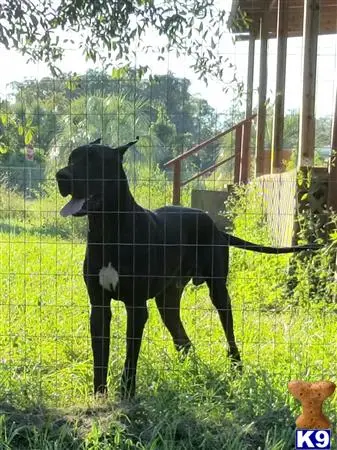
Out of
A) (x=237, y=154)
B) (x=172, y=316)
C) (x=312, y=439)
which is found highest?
(x=237, y=154)

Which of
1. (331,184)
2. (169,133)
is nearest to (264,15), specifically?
(331,184)

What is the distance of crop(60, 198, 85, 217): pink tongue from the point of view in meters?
3.40

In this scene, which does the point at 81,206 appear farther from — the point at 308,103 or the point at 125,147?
the point at 308,103

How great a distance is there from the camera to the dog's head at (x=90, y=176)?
3461mm

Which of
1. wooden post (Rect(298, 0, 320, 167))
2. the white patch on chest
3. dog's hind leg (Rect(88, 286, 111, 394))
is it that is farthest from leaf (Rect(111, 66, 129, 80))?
wooden post (Rect(298, 0, 320, 167))

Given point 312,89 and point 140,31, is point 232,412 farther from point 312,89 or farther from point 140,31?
point 312,89

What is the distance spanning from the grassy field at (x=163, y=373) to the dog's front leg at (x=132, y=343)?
0.29ft

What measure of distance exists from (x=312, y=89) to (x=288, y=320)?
8.66ft

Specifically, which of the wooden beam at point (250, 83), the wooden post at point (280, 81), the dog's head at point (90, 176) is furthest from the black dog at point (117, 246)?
the wooden post at point (280, 81)

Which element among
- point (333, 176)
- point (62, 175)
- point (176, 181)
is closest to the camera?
point (62, 175)

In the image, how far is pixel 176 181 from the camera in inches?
183

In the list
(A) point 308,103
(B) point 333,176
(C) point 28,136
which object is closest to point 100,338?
(C) point 28,136

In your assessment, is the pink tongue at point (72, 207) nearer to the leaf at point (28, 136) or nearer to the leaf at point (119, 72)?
the leaf at point (28, 136)

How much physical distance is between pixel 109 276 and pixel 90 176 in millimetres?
619
